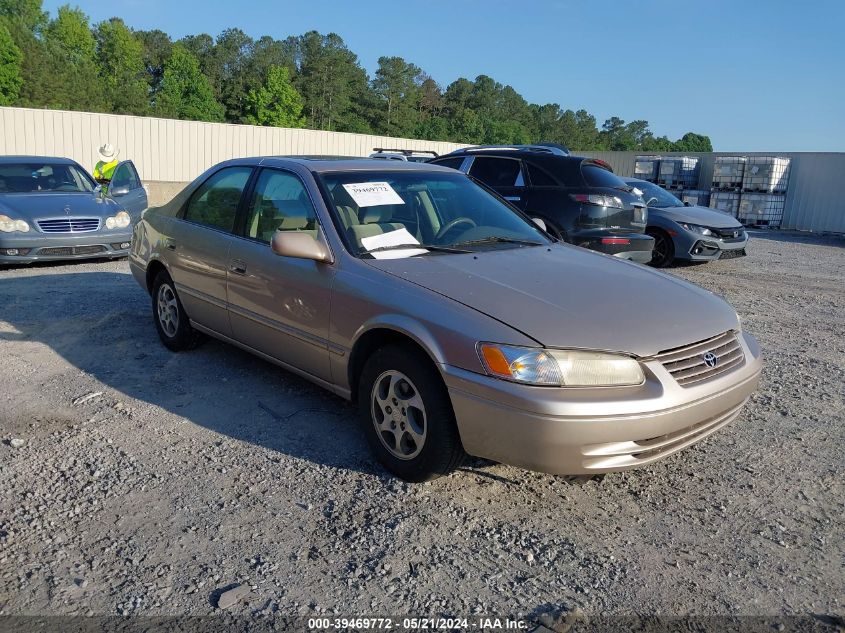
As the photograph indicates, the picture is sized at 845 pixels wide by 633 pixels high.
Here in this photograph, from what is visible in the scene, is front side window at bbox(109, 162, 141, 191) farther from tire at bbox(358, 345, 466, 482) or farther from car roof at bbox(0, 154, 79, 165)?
tire at bbox(358, 345, 466, 482)

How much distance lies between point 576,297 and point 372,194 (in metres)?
1.48

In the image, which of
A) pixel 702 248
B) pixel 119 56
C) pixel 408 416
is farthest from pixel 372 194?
pixel 119 56

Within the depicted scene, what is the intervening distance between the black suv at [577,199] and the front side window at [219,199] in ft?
13.2

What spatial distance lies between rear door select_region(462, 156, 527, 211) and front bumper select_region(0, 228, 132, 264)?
5.01 m

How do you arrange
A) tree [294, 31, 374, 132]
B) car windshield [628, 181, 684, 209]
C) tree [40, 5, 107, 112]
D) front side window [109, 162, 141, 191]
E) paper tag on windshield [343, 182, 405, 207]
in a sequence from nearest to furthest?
paper tag on windshield [343, 182, 405, 207], front side window [109, 162, 141, 191], car windshield [628, 181, 684, 209], tree [40, 5, 107, 112], tree [294, 31, 374, 132]

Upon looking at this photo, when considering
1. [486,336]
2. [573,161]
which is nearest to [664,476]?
[486,336]

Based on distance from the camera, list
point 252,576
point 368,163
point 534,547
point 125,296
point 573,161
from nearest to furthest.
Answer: point 252,576
point 534,547
point 368,163
point 125,296
point 573,161

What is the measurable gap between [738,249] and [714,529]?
364 inches

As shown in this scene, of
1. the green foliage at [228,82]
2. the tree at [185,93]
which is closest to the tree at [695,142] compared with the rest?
the green foliage at [228,82]

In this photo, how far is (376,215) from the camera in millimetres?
4145

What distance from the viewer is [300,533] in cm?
304

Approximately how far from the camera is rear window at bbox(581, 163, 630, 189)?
8625 mm

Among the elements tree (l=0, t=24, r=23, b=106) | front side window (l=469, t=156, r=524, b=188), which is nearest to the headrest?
front side window (l=469, t=156, r=524, b=188)

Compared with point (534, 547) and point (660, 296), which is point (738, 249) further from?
point (534, 547)
